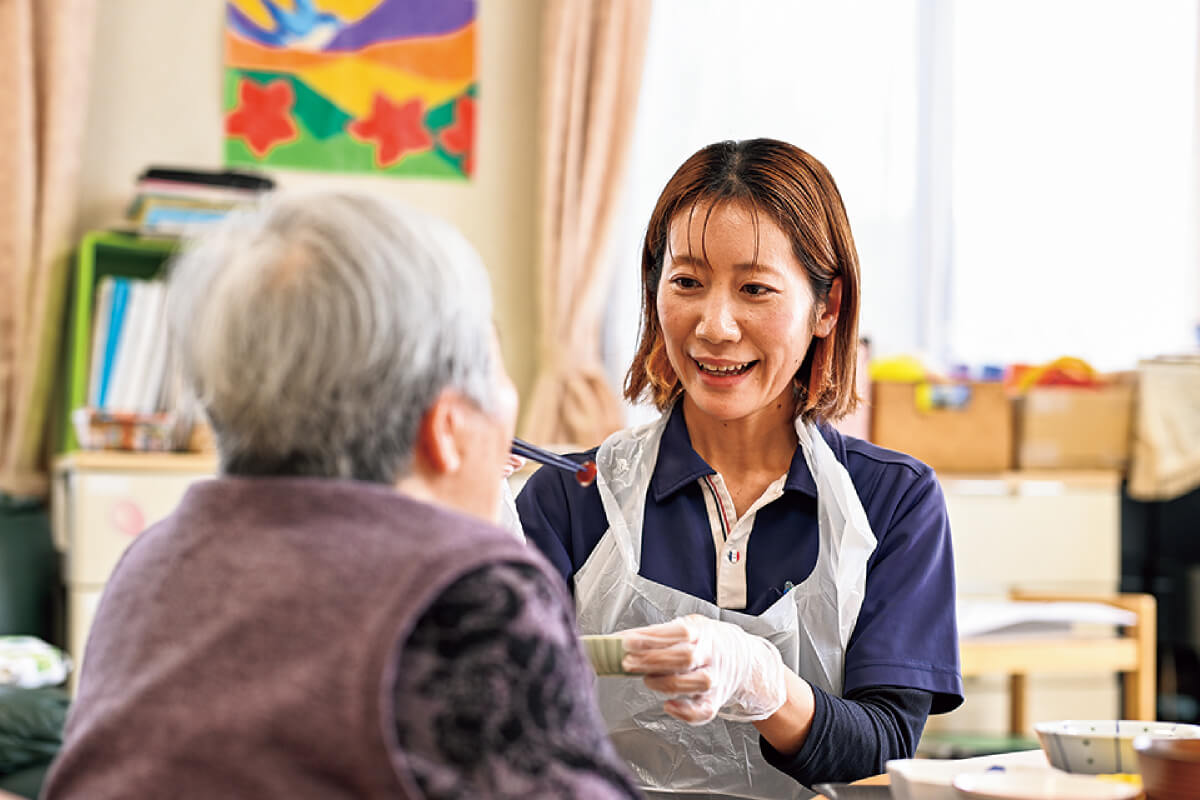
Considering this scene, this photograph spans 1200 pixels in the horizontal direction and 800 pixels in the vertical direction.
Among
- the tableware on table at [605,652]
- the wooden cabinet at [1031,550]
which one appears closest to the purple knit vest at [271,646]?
the tableware on table at [605,652]

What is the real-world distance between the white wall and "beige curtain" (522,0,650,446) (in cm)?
12

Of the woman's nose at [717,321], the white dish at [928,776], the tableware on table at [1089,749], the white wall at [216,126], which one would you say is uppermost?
the white wall at [216,126]

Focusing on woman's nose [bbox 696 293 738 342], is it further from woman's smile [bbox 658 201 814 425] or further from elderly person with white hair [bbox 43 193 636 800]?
elderly person with white hair [bbox 43 193 636 800]

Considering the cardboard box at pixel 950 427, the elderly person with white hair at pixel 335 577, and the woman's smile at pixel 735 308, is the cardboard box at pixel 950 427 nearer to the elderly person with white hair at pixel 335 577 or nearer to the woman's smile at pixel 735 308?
the woman's smile at pixel 735 308

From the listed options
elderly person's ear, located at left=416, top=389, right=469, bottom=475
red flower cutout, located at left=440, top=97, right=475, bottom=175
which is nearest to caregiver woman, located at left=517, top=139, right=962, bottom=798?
elderly person's ear, located at left=416, top=389, right=469, bottom=475

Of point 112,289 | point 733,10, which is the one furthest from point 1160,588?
point 112,289

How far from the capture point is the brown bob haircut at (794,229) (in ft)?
4.82

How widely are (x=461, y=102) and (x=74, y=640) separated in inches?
67.2

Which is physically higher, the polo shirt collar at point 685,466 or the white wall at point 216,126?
the white wall at point 216,126

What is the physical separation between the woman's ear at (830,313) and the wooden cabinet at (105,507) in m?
1.69

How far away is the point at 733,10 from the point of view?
3600 millimetres

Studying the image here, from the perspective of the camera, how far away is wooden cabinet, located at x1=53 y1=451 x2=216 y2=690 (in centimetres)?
273

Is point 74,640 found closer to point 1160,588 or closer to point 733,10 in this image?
A: point 733,10

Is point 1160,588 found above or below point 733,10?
below
